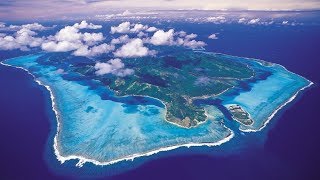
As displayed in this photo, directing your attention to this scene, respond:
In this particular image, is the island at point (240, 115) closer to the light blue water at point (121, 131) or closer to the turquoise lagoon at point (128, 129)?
the turquoise lagoon at point (128, 129)

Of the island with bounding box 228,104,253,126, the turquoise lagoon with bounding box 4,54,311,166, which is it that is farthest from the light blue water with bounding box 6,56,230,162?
the island with bounding box 228,104,253,126

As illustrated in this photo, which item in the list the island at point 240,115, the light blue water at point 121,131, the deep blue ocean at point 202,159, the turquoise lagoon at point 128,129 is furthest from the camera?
the island at point 240,115

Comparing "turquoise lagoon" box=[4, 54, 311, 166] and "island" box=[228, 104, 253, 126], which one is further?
"island" box=[228, 104, 253, 126]

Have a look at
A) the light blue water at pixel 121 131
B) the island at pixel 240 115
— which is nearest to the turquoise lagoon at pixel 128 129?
the light blue water at pixel 121 131

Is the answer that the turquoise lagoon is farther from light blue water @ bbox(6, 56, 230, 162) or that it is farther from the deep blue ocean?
the deep blue ocean

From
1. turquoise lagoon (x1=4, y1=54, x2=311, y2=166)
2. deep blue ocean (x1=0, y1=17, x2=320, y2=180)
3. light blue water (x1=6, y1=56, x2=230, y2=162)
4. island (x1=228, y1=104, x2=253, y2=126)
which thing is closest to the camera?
deep blue ocean (x1=0, y1=17, x2=320, y2=180)

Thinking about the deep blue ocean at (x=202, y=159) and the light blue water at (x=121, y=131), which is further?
the light blue water at (x=121, y=131)

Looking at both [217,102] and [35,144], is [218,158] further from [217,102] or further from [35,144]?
[35,144]

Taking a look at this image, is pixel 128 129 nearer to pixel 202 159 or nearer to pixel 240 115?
pixel 202 159

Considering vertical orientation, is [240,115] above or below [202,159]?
below

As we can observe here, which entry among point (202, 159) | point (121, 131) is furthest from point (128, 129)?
point (202, 159)

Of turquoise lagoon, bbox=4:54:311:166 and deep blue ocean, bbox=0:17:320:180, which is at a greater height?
deep blue ocean, bbox=0:17:320:180

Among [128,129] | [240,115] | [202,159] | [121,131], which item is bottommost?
[128,129]
